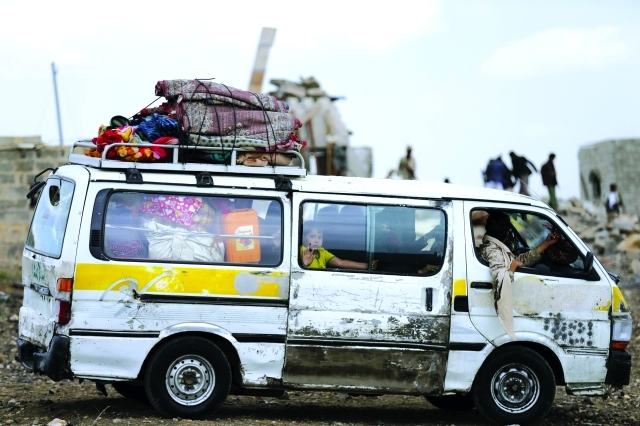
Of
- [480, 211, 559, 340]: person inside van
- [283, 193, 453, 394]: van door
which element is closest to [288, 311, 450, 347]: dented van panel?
[283, 193, 453, 394]: van door

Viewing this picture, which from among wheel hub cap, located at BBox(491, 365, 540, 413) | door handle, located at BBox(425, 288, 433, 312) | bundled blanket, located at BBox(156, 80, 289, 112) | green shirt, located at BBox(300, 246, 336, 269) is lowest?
wheel hub cap, located at BBox(491, 365, 540, 413)

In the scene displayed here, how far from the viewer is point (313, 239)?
7.49m

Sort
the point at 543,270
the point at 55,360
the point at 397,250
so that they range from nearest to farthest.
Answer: the point at 55,360 → the point at 397,250 → the point at 543,270

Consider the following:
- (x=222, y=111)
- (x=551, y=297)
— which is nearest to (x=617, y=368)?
(x=551, y=297)

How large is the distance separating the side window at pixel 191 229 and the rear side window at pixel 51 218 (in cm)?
34

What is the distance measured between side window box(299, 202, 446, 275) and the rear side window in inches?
69.3

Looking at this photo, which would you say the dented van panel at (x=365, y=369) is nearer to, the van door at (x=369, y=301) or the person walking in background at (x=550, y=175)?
the van door at (x=369, y=301)

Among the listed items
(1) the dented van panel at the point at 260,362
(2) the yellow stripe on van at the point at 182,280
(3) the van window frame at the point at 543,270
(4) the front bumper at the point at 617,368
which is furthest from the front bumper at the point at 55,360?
(4) the front bumper at the point at 617,368

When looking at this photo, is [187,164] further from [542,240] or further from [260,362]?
[542,240]

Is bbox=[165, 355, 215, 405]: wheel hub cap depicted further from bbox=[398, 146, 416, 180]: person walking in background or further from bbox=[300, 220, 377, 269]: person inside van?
bbox=[398, 146, 416, 180]: person walking in background

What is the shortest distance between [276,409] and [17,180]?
13.6 m

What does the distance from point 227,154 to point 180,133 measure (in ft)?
1.30

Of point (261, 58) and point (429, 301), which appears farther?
point (261, 58)

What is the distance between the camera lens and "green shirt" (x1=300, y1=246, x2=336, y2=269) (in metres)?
7.45
